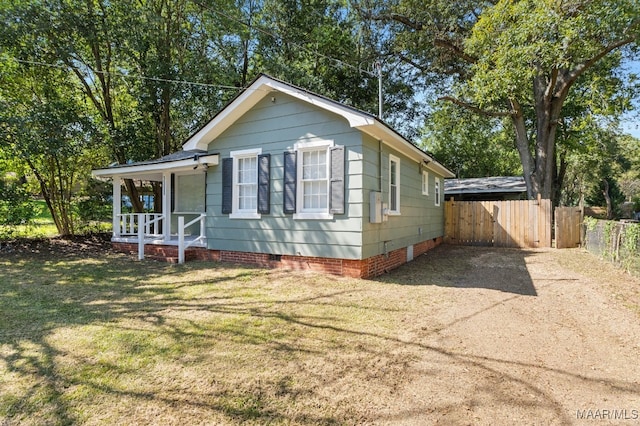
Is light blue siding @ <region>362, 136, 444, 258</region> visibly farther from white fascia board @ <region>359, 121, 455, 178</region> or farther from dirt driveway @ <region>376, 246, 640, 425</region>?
dirt driveway @ <region>376, 246, 640, 425</region>

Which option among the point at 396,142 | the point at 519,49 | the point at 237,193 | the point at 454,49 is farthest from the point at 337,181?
the point at 454,49

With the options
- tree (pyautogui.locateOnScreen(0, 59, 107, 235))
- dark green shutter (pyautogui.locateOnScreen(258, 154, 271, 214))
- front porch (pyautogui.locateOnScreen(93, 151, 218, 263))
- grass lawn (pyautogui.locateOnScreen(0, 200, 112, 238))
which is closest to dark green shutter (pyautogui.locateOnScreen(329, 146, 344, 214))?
dark green shutter (pyautogui.locateOnScreen(258, 154, 271, 214))

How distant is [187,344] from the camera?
143 inches

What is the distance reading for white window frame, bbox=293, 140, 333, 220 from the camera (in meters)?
6.85

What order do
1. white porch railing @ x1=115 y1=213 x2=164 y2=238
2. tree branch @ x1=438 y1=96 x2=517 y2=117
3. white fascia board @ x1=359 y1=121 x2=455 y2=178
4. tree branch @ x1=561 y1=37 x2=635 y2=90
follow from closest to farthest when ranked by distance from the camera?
white fascia board @ x1=359 y1=121 x2=455 y2=178
white porch railing @ x1=115 y1=213 x2=164 y2=238
tree branch @ x1=561 y1=37 x2=635 y2=90
tree branch @ x1=438 y1=96 x2=517 y2=117

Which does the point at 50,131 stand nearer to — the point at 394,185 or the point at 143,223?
the point at 143,223

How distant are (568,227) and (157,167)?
42.7 ft

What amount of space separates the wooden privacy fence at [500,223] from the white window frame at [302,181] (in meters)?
8.20

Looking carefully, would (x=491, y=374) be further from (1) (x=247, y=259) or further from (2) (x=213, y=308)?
(1) (x=247, y=259)

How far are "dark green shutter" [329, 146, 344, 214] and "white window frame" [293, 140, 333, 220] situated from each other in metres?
0.09

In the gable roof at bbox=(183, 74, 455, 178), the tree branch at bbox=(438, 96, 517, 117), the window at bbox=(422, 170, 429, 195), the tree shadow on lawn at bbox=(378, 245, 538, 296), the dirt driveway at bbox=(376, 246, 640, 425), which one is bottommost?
the dirt driveway at bbox=(376, 246, 640, 425)

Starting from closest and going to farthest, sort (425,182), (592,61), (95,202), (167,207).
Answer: (167,207), (425,182), (592,61), (95,202)

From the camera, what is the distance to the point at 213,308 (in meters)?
4.88

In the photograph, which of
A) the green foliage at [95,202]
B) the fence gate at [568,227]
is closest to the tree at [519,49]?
the fence gate at [568,227]
